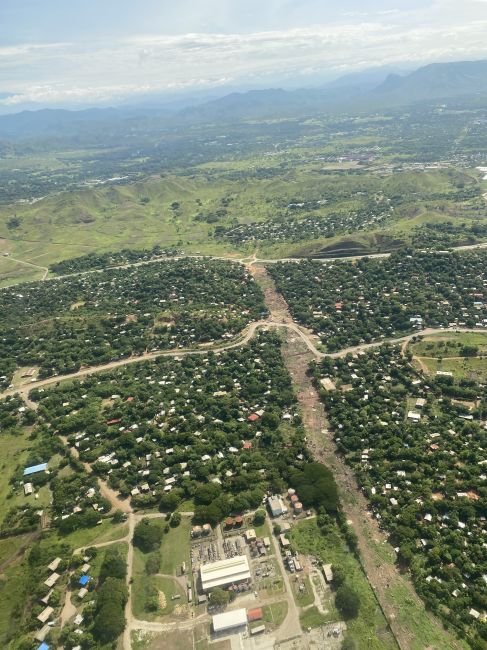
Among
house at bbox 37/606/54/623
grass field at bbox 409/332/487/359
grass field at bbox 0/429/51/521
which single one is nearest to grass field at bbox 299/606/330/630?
house at bbox 37/606/54/623

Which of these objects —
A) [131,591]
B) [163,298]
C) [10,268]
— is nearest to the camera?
[131,591]

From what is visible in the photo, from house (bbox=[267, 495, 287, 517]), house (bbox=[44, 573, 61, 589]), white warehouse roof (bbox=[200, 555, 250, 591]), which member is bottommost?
house (bbox=[267, 495, 287, 517])

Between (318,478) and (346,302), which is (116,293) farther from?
(318,478)

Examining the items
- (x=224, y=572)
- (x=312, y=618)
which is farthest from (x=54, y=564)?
(x=312, y=618)

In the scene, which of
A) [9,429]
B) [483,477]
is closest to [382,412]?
[483,477]

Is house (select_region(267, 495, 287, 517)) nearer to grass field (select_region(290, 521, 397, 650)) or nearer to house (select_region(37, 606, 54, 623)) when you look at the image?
grass field (select_region(290, 521, 397, 650))
